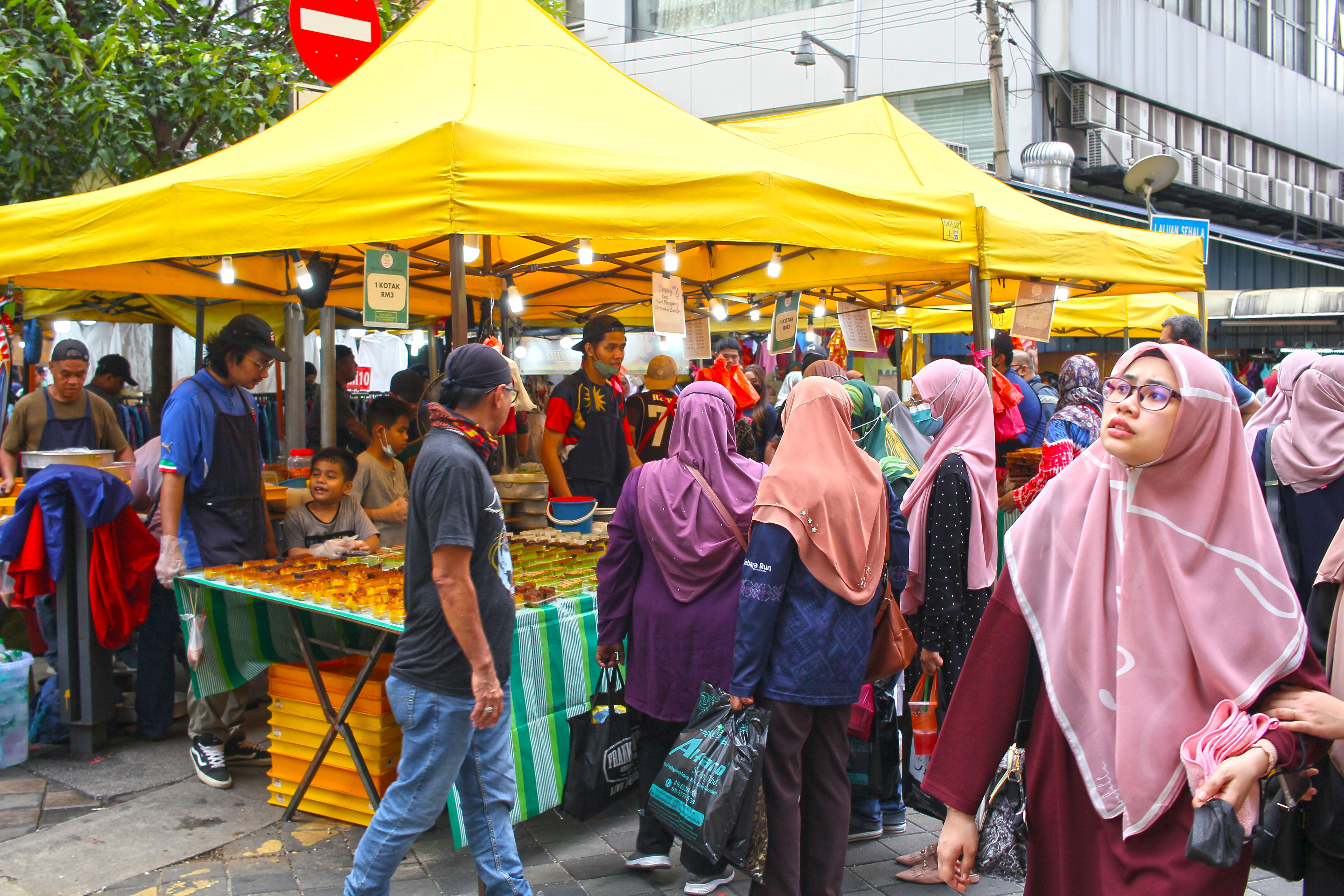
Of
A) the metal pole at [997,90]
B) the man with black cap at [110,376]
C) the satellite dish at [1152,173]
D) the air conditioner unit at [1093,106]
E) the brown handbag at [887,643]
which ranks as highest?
the air conditioner unit at [1093,106]

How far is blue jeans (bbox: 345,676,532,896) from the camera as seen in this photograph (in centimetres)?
297

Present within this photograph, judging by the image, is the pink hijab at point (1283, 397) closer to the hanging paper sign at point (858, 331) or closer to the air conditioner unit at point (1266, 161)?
the hanging paper sign at point (858, 331)

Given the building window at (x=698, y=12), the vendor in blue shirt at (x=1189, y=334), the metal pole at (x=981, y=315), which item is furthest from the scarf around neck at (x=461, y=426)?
the building window at (x=698, y=12)

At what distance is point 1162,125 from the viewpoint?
2189cm

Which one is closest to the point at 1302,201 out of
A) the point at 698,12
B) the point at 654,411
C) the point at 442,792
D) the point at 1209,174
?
Result: the point at 1209,174

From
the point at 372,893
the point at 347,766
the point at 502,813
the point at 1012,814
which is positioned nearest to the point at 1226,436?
the point at 1012,814

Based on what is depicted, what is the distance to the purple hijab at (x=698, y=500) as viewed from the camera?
349cm

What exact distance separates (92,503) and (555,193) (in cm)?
265

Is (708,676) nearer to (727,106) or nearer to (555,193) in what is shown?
(555,193)

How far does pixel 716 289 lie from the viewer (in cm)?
741

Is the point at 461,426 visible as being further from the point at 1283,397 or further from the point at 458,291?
the point at 1283,397

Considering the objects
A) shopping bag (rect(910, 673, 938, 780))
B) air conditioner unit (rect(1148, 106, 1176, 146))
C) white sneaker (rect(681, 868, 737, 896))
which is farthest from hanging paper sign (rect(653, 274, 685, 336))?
air conditioner unit (rect(1148, 106, 1176, 146))

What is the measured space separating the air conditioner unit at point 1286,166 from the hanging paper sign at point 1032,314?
2391 cm

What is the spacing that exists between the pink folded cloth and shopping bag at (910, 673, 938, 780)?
74.6 inches
